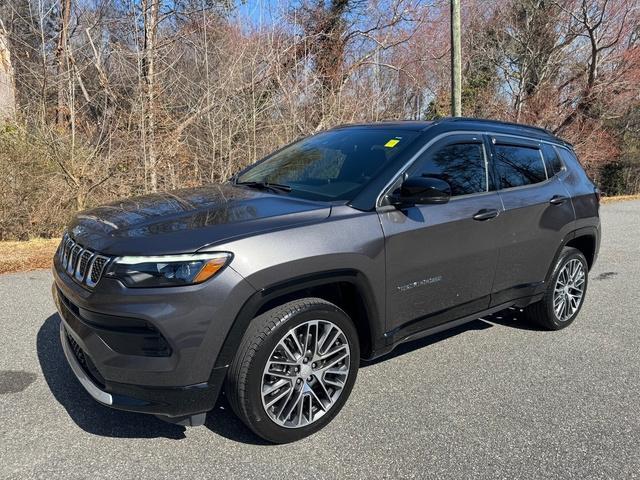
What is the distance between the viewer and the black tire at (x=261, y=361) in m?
2.73

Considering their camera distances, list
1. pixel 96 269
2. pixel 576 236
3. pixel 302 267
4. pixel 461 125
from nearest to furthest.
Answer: pixel 96 269 → pixel 302 267 → pixel 461 125 → pixel 576 236

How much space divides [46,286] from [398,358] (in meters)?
4.01

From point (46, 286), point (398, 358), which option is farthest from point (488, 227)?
point (46, 286)

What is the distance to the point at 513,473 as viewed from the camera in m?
2.72

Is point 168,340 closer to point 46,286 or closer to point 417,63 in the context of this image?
point 46,286

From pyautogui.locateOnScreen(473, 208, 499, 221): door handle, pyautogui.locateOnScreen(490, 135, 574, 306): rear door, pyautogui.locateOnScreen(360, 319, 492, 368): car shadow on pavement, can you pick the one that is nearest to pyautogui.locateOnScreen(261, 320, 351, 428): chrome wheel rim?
pyautogui.locateOnScreen(360, 319, 492, 368): car shadow on pavement

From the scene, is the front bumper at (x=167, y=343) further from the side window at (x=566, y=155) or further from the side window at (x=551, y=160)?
the side window at (x=566, y=155)

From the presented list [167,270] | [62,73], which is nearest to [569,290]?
[167,270]

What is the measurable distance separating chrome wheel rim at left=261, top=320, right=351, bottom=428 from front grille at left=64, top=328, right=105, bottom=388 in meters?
0.86

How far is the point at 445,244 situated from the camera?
137 inches

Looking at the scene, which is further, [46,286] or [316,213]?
[46,286]

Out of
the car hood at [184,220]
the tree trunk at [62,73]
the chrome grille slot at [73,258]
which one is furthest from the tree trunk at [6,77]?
the chrome grille slot at [73,258]

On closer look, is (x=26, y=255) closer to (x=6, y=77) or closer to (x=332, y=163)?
(x=332, y=163)

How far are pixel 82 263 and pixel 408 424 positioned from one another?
2.08 metres
